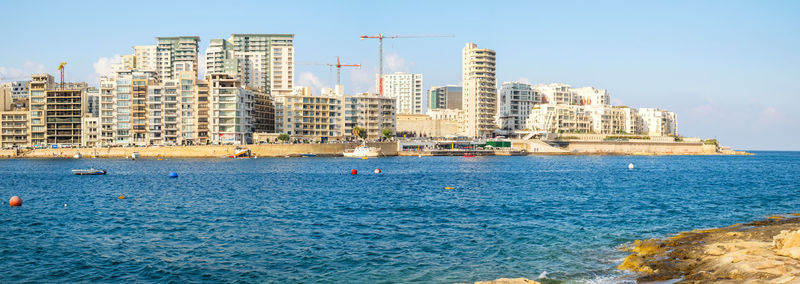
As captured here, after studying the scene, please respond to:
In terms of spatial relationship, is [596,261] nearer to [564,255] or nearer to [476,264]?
[564,255]

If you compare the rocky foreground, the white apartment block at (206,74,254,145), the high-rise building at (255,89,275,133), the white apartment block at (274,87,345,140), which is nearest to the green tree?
the white apartment block at (274,87,345,140)

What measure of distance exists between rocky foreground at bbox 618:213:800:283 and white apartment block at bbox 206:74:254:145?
474 ft

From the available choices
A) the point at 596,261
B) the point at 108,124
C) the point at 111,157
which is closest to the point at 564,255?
the point at 596,261

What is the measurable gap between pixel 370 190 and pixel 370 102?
445ft

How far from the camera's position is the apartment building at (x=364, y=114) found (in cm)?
19238

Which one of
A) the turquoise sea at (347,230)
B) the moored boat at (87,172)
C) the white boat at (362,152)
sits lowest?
the turquoise sea at (347,230)

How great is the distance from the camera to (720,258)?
23531mm

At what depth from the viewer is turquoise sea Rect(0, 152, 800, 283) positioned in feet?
83.6

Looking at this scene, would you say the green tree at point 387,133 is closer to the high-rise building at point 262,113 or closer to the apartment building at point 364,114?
the apartment building at point 364,114

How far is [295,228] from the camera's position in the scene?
3662 cm

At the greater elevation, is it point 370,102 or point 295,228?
point 370,102

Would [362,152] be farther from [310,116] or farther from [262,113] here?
[262,113]

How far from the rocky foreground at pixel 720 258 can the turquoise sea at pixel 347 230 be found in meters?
1.37

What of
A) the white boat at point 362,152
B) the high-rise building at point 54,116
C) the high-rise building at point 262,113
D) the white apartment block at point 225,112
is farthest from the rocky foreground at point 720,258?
the high-rise building at point 54,116
